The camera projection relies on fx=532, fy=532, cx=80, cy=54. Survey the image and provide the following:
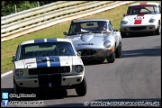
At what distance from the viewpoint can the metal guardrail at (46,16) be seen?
25.5 metres

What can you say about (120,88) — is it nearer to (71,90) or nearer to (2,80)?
(71,90)

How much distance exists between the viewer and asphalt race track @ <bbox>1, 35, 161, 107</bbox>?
35.4ft

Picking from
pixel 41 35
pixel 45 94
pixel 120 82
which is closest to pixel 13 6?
pixel 41 35

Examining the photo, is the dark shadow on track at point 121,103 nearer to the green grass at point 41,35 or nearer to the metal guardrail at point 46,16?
the green grass at point 41,35

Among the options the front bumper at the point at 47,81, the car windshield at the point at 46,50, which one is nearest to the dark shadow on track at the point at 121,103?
the front bumper at the point at 47,81

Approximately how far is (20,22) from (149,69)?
12711 mm

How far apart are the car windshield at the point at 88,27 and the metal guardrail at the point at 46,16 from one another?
7398 mm

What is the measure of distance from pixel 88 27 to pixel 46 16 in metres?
11.5

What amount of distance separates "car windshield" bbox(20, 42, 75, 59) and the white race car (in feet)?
39.0

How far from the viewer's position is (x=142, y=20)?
23781 mm

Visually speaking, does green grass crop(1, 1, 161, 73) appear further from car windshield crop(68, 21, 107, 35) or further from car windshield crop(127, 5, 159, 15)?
car windshield crop(127, 5, 159, 15)

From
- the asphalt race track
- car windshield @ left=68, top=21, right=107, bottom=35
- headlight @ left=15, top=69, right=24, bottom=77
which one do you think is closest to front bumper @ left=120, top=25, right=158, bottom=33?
the asphalt race track

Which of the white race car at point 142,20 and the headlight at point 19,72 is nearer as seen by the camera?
the headlight at point 19,72

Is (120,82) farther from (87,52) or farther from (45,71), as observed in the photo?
(87,52)
